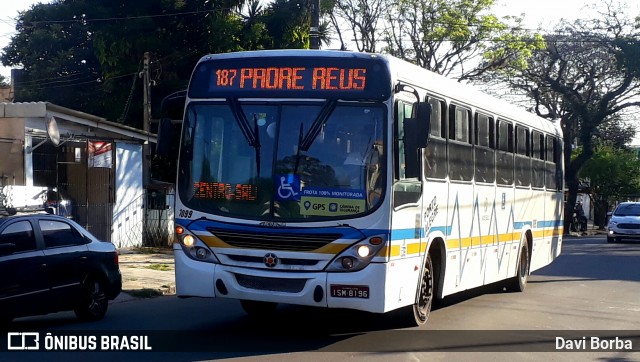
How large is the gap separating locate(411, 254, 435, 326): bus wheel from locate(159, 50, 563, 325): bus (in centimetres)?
5

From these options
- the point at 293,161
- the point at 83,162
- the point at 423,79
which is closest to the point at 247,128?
the point at 293,161

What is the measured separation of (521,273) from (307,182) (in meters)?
8.57

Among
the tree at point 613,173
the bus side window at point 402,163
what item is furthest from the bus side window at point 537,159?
the tree at point 613,173

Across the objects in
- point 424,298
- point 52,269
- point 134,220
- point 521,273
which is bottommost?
point 521,273

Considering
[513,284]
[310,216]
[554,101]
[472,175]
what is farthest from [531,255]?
[554,101]

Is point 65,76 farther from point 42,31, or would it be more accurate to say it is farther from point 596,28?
point 596,28

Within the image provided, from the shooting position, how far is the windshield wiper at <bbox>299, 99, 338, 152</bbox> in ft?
33.2

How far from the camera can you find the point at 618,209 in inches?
1577

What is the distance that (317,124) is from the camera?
33.3 feet

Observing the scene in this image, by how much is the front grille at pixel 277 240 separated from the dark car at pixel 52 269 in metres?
2.53

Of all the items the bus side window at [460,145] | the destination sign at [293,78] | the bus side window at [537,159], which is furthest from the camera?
the bus side window at [537,159]

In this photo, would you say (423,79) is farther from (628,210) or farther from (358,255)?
(628,210)

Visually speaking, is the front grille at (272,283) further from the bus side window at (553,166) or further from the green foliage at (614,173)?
the green foliage at (614,173)

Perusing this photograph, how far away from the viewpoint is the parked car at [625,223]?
3856cm
